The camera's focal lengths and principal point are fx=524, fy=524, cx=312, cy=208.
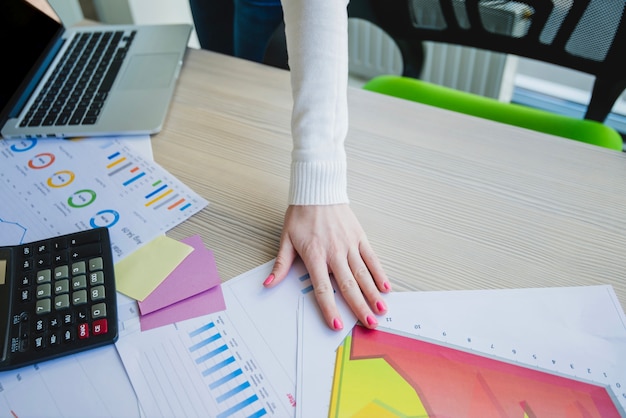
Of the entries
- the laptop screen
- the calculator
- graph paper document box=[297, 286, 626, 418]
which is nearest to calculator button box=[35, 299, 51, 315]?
the calculator

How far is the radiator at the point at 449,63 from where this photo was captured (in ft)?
5.53

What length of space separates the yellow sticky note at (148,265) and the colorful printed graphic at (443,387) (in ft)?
0.73

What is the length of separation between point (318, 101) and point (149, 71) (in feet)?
1.24

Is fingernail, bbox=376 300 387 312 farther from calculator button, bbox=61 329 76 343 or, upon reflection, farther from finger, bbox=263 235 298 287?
calculator button, bbox=61 329 76 343

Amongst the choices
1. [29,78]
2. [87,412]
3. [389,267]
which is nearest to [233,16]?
[29,78]

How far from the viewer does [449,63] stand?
5.74 ft

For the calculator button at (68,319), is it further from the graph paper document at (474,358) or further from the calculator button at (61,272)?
the graph paper document at (474,358)

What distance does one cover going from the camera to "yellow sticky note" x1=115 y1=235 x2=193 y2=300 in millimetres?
585

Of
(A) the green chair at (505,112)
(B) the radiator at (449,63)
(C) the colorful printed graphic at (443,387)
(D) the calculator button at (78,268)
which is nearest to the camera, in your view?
(C) the colorful printed graphic at (443,387)

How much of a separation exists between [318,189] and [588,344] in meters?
0.34

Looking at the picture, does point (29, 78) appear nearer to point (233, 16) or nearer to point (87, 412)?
point (233, 16)

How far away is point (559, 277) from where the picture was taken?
0.59 m

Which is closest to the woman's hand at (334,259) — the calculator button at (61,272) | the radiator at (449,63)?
the calculator button at (61,272)

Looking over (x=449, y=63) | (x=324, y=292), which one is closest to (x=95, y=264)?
(x=324, y=292)
